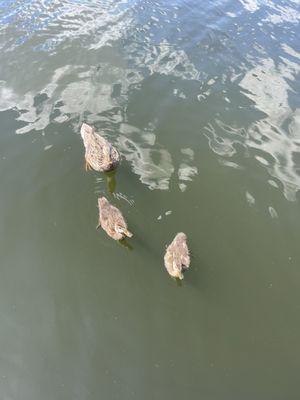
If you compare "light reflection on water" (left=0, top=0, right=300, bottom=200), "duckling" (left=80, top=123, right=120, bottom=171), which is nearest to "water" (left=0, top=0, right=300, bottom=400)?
"light reflection on water" (left=0, top=0, right=300, bottom=200)

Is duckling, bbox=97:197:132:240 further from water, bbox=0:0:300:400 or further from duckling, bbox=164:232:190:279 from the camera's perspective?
duckling, bbox=164:232:190:279

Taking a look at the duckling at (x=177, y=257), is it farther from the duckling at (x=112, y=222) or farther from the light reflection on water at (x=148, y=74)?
the light reflection on water at (x=148, y=74)

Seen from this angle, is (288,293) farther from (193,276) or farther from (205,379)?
(205,379)

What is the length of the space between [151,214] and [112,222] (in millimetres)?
984

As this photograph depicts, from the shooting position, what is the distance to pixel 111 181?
9305 millimetres

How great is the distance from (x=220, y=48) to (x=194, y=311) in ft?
31.8

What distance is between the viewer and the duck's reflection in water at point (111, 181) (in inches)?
358

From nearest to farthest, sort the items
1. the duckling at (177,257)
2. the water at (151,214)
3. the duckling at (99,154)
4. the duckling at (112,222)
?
1. the water at (151,214)
2. the duckling at (177,257)
3. the duckling at (112,222)
4. the duckling at (99,154)

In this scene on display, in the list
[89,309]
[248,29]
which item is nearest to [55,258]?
[89,309]

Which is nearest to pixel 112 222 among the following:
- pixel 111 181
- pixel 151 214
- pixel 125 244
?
pixel 125 244

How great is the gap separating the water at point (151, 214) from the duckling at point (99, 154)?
368 mm

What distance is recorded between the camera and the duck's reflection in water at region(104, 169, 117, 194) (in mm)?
9096

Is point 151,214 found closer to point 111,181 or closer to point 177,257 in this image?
point 111,181

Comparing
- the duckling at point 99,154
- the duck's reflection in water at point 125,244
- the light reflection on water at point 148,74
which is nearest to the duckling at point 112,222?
the duck's reflection in water at point 125,244
